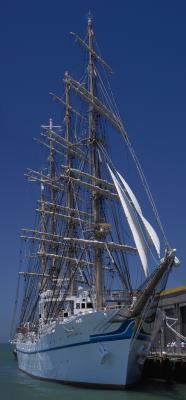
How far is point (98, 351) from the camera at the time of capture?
28672 mm

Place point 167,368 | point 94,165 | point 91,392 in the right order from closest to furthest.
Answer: point 91,392 < point 167,368 < point 94,165

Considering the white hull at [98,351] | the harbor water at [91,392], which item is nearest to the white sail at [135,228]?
the white hull at [98,351]

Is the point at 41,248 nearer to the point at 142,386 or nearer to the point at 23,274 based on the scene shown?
the point at 23,274

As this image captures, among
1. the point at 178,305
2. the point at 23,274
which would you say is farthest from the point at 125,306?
the point at 23,274

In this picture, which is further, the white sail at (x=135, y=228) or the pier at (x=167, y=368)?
the pier at (x=167, y=368)

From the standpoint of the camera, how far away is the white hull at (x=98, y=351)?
28047 mm

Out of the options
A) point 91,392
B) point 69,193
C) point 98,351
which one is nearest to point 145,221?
point 98,351

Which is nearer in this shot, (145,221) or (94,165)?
(145,221)

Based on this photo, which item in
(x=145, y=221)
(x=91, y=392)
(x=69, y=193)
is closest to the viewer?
(x=91, y=392)

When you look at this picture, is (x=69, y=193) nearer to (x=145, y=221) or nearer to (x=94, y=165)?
(x=94, y=165)

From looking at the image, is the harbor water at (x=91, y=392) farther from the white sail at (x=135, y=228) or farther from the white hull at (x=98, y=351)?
the white sail at (x=135, y=228)

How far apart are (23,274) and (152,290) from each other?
128 feet

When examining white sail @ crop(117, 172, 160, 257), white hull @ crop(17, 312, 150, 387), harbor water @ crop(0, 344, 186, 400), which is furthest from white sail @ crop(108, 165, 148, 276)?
harbor water @ crop(0, 344, 186, 400)

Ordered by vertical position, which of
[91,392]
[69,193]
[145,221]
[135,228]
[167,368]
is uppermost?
[69,193]
